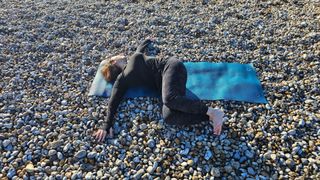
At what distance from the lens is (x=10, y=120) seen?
18.3 feet

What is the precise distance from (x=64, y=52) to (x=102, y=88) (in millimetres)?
1801

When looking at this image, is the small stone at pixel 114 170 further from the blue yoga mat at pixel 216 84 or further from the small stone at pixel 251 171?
the small stone at pixel 251 171

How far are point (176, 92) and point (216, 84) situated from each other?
3.71 feet

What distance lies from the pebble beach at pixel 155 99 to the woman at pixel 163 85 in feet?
0.55

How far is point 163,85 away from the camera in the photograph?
5.42m

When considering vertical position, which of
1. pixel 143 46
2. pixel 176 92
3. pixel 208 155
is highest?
pixel 143 46

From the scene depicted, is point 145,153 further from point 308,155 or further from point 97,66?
point 97,66

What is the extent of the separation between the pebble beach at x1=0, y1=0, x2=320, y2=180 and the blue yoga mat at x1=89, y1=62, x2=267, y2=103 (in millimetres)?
140

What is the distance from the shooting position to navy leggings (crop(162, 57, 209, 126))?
5.07 m

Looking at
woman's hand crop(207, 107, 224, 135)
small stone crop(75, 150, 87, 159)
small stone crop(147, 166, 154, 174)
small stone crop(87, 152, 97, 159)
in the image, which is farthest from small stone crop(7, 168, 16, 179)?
woman's hand crop(207, 107, 224, 135)

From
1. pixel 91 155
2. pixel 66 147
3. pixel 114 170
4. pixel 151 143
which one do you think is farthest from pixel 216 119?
pixel 66 147

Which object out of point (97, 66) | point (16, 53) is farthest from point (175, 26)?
point (16, 53)

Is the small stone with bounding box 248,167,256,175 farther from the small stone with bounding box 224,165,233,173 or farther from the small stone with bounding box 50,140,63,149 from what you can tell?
the small stone with bounding box 50,140,63,149

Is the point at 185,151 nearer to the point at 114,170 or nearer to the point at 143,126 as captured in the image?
the point at 143,126
